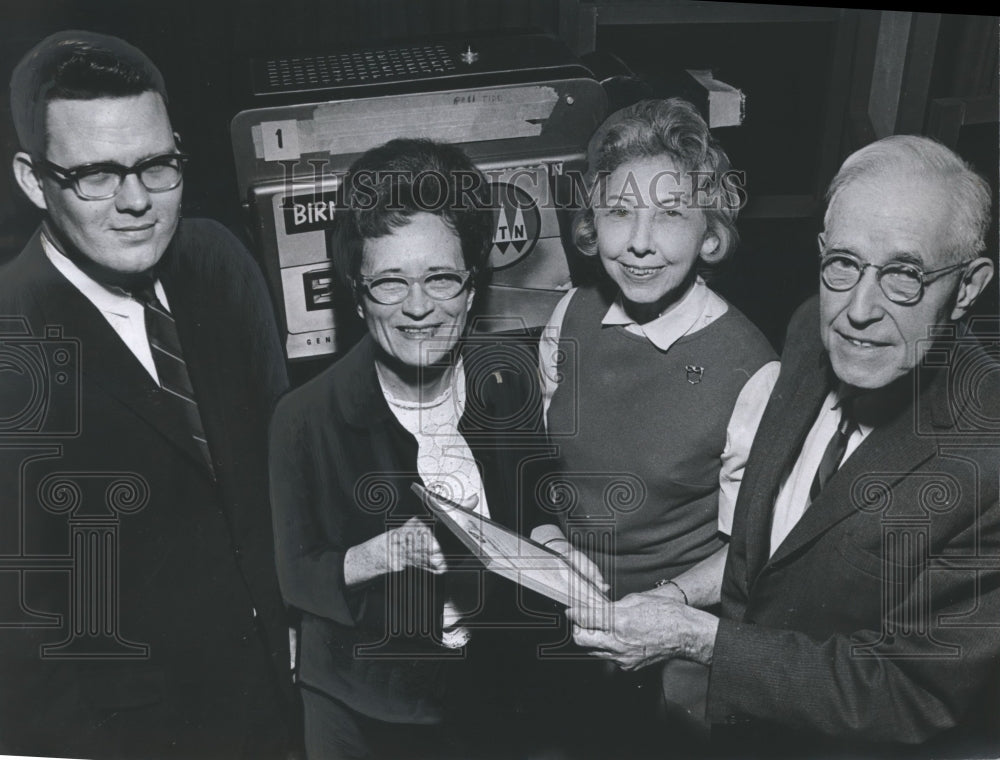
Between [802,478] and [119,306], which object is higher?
[119,306]

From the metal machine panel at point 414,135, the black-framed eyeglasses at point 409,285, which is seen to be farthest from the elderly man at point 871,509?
the black-framed eyeglasses at point 409,285

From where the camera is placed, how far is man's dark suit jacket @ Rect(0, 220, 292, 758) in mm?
2773

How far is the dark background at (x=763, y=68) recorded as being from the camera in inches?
107

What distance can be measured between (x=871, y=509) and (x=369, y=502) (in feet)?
4.14

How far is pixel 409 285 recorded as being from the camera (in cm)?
271

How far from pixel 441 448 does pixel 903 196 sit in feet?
4.24

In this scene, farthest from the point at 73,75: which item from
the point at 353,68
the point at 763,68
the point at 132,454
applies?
the point at 763,68

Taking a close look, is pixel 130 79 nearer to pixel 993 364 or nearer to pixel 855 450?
pixel 855 450

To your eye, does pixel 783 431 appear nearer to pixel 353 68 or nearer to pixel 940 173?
pixel 940 173

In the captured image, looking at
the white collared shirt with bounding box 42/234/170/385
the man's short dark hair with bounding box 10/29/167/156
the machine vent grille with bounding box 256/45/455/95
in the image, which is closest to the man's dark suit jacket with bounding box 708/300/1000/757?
the machine vent grille with bounding box 256/45/455/95

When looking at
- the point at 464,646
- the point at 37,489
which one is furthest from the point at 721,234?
the point at 37,489

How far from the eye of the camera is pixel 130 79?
2.65 m

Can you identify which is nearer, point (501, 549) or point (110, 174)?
point (110, 174)

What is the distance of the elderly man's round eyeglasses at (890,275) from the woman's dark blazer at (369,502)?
79 cm
